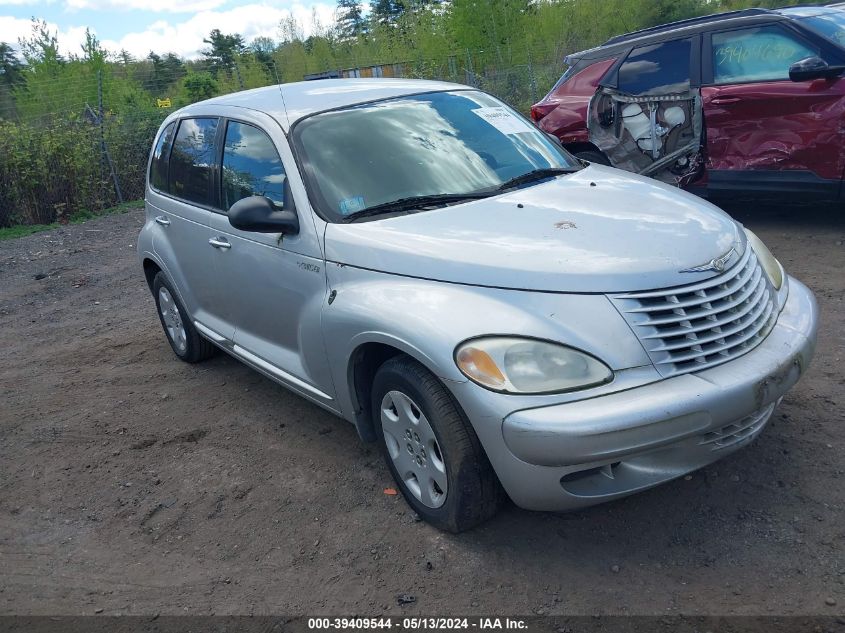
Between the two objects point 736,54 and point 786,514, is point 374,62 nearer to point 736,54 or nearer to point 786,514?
point 736,54

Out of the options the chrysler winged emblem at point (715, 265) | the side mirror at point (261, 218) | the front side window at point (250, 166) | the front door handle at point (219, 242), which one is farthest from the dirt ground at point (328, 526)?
the front side window at point (250, 166)

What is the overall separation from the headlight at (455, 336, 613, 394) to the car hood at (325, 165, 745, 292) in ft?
0.79

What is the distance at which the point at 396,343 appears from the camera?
112 inches

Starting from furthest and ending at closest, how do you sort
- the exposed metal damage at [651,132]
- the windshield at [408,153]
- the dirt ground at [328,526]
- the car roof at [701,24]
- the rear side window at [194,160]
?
the exposed metal damage at [651,132] → the car roof at [701,24] → the rear side window at [194,160] → the windshield at [408,153] → the dirt ground at [328,526]

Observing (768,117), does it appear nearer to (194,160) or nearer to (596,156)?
(596,156)

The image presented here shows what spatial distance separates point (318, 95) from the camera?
412 centimetres

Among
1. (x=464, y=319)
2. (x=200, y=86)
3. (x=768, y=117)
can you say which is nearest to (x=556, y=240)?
(x=464, y=319)

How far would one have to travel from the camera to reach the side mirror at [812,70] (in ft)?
19.0

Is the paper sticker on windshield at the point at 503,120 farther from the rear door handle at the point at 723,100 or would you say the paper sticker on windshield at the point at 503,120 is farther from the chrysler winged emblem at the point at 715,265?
the rear door handle at the point at 723,100

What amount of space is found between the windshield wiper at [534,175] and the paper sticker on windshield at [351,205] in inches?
26.8

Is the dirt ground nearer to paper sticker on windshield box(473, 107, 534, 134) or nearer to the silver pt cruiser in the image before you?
the silver pt cruiser

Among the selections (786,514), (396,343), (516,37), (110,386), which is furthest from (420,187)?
(516,37)

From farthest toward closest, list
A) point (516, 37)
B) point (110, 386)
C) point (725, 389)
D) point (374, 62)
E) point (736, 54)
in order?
point (374, 62), point (516, 37), point (736, 54), point (110, 386), point (725, 389)

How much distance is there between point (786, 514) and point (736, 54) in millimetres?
5062
